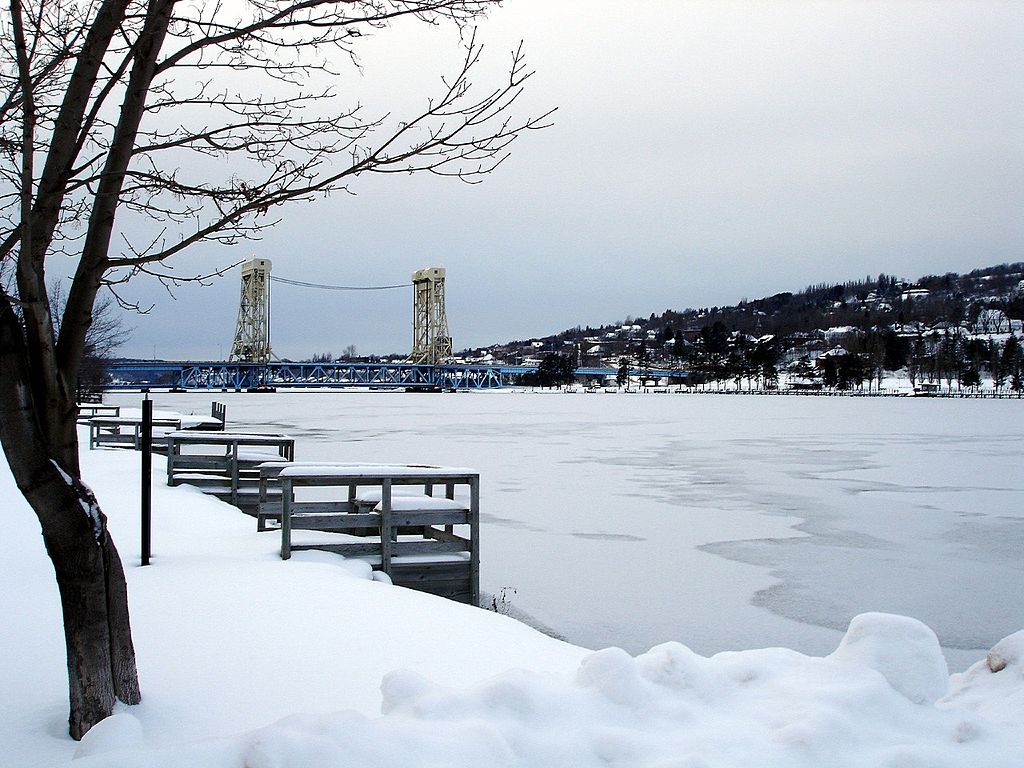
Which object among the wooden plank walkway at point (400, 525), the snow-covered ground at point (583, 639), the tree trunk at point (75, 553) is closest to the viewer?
the snow-covered ground at point (583, 639)

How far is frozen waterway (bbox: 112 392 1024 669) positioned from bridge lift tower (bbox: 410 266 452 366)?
Result: 81688 mm

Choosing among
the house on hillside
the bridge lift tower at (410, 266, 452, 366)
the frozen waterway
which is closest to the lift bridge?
the bridge lift tower at (410, 266, 452, 366)

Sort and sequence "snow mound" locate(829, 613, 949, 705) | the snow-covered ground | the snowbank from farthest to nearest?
"snow mound" locate(829, 613, 949, 705) < the snow-covered ground < the snowbank

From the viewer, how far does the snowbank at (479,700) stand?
295 centimetres

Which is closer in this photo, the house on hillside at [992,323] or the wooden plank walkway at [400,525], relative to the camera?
the wooden plank walkway at [400,525]

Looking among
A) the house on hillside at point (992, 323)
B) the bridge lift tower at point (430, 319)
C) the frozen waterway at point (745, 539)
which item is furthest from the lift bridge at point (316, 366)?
the house on hillside at point (992, 323)

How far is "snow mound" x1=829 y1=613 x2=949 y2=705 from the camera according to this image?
11.3ft

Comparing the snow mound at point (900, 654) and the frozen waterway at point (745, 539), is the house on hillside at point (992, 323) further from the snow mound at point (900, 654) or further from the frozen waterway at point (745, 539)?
the snow mound at point (900, 654)

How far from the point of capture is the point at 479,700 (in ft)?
10.9

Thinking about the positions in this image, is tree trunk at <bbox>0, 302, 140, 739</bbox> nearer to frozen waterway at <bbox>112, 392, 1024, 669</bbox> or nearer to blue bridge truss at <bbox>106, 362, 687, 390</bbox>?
frozen waterway at <bbox>112, 392, 1024, 669</bbox>

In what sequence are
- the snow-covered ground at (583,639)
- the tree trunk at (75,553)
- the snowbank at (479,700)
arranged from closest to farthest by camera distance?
the snowbank at (479,700), the snow-covered ground at (583,639), the tree trunk at (75,553)

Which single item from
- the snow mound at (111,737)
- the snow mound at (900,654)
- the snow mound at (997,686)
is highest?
the snow mound at (900,654)

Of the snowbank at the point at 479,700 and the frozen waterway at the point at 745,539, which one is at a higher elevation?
the snowbank at the point at 479,700

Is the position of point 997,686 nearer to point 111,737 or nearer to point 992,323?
point 111,737
